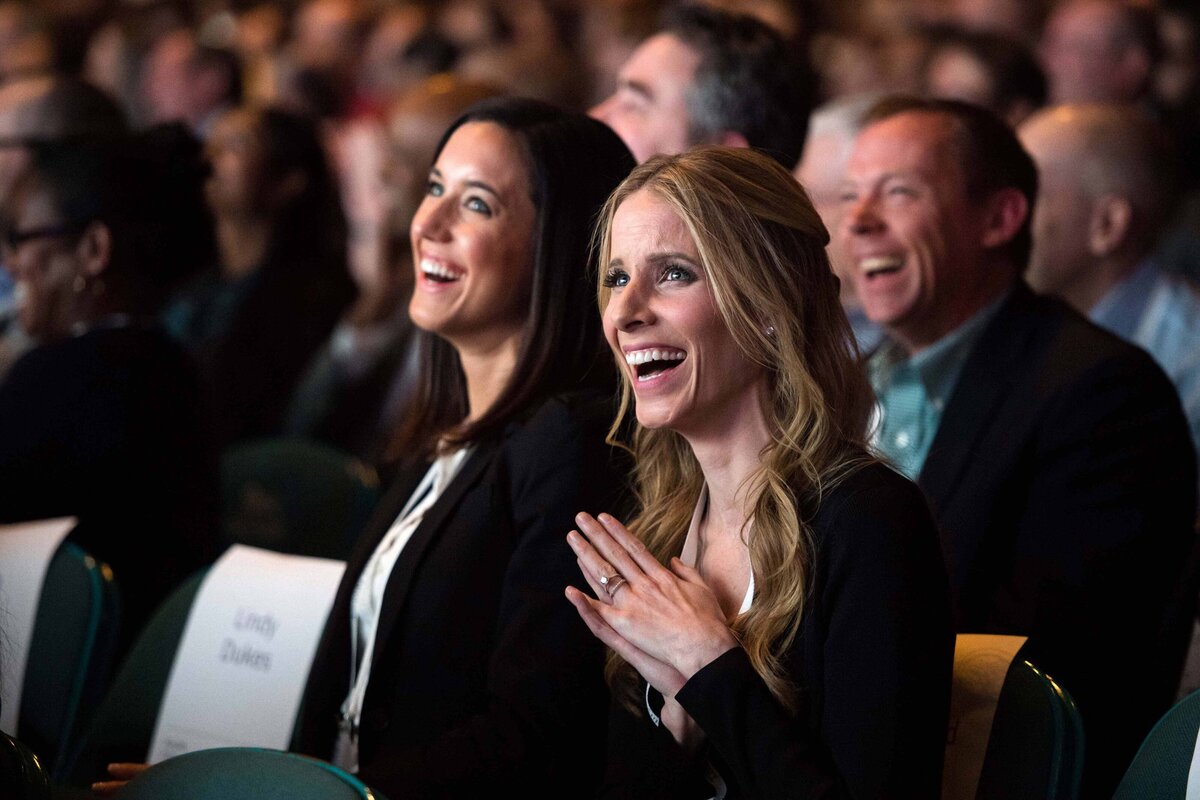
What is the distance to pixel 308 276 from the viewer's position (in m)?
4.86

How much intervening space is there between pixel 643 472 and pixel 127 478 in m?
1.35

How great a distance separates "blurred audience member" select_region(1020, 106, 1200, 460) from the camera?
348 cm

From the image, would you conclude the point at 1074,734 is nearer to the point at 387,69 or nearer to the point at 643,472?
the point at 643,472

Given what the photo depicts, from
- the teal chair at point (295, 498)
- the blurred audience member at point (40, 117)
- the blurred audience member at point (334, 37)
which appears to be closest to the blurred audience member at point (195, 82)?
the blurred audience member at point (334, 37)

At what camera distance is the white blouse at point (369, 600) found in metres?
2.20

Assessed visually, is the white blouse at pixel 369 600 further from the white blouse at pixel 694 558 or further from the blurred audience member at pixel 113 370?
the blurred audience member at pixel 113 370

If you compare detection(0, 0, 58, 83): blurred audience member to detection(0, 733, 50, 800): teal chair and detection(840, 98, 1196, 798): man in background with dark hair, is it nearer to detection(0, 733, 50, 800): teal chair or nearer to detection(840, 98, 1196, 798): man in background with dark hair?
detection(840, 98, 1196, 798): man in background with dark hair

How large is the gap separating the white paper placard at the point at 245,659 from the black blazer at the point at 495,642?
0.53ft

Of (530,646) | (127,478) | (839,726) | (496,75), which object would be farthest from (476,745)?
(496,75)

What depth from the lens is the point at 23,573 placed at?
8.30 feet

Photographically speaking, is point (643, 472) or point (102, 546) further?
point (102, 546)

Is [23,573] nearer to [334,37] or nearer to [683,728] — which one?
[683,728]

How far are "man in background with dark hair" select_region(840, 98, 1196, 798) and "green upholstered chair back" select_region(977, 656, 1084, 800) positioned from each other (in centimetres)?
48

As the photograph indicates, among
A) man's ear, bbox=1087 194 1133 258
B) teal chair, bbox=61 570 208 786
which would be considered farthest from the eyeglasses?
man's ear, bbox=1087 194 1133 258
